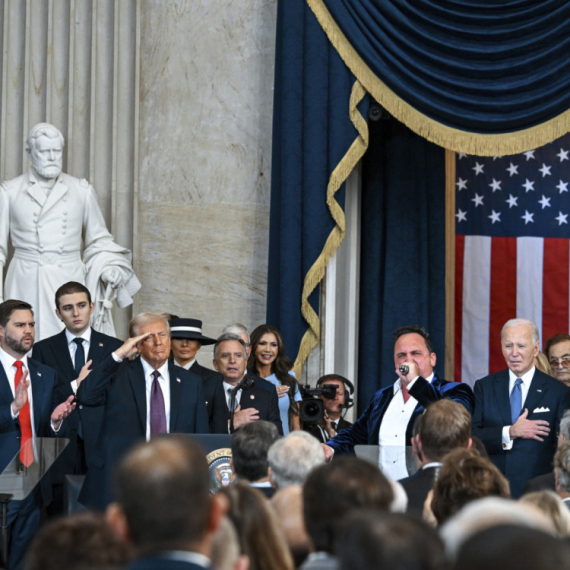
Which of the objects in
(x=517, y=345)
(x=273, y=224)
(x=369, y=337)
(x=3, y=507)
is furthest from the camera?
(x=369, y=337)

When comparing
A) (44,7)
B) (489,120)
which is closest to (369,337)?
(489,120)

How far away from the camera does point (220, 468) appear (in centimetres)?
485

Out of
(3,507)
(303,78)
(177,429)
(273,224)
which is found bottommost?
(3,507)

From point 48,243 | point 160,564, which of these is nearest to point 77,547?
point 160,564

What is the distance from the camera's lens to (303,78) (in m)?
7.87

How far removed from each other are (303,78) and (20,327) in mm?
3345

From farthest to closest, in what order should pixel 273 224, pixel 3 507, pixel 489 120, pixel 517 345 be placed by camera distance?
pixel 273 224, pixel 489 120, pixel 517 345, pixel 3 507

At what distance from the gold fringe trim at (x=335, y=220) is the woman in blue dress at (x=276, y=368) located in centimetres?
107

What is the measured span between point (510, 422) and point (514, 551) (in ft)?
13.6

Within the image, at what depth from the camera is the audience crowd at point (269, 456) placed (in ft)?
6.31

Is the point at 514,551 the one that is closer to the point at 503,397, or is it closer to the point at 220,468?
the point at 220,468

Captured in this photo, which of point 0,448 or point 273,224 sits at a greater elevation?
point 273,224

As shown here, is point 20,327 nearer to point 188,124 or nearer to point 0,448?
point 0,448

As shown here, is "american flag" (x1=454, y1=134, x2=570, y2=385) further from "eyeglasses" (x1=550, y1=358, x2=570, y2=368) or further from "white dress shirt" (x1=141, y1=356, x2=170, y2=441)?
"white dress shirt" (x1=141, y1=356, x2=170, y2=441)
